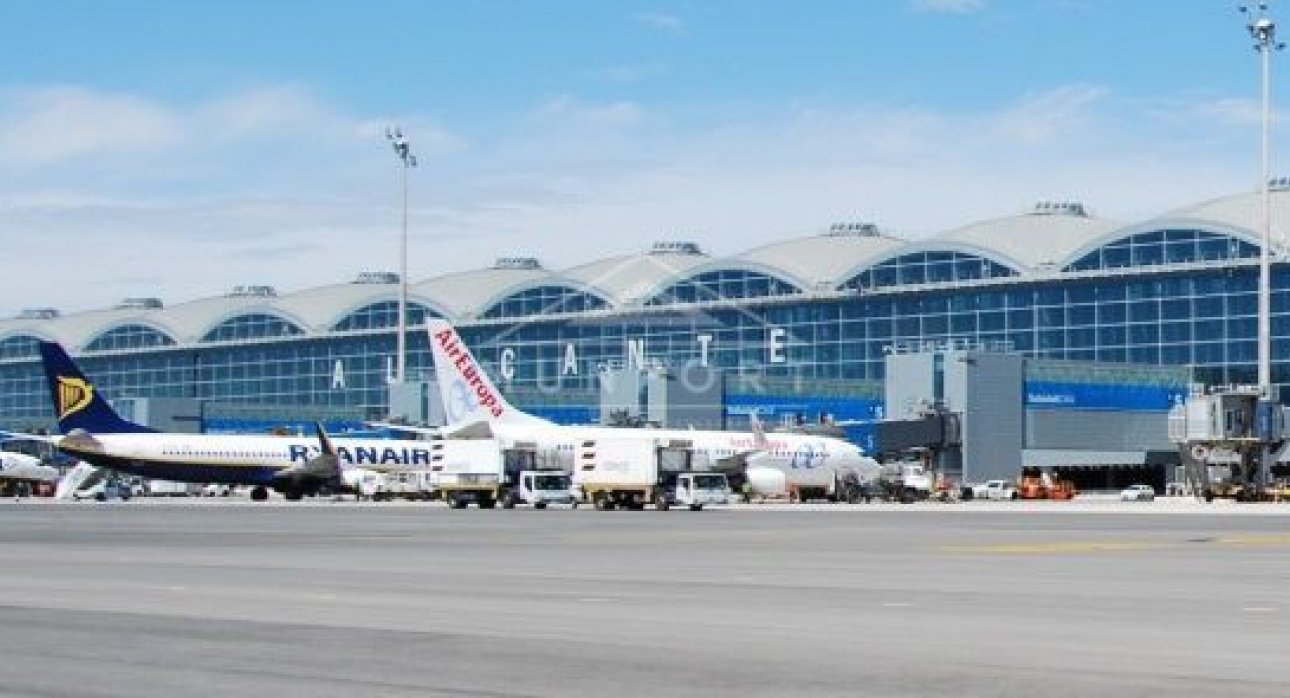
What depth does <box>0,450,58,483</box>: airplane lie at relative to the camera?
440ft

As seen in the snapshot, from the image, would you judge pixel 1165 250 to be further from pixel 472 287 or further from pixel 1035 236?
pixel 472 287

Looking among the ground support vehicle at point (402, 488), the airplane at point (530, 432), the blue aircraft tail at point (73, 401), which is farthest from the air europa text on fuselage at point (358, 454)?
the airplane at point (530, 432)

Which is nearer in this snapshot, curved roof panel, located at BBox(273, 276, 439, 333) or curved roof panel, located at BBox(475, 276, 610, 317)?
curved roof panel, located at BBox(475, 276, 610, 317)

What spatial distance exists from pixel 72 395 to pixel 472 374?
1055 inches

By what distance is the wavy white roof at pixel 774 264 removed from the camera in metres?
133

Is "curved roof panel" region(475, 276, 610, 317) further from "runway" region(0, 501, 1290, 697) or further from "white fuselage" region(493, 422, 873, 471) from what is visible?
"runway" region(0, 501, 1290, 697)

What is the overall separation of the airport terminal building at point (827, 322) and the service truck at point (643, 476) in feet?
121

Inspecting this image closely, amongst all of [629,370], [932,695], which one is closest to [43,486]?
[629,370]

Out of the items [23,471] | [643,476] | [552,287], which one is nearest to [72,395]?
[23,471]

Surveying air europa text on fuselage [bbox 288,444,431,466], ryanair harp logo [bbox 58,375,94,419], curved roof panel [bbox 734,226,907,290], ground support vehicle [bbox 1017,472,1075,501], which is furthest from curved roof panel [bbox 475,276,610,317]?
ryanair harp logo [bbox 58,375,94,419]

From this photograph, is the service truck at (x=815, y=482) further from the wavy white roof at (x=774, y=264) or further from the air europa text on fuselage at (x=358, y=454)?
the wavy white roof at (x=774, y=264)

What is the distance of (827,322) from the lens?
152 metres

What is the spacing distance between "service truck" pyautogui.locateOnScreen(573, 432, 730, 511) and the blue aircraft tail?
35441 mm

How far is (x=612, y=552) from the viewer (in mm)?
40969
